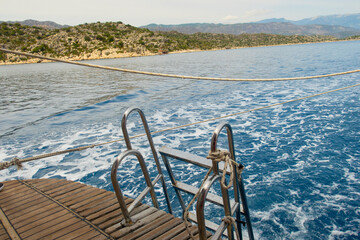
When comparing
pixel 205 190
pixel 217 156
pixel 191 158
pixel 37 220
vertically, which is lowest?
pixel 37 220

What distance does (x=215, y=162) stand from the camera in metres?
1.84

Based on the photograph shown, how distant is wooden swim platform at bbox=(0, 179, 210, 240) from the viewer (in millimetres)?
2531

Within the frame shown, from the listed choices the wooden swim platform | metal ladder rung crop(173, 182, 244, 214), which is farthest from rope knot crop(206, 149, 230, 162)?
the wooden swim platform

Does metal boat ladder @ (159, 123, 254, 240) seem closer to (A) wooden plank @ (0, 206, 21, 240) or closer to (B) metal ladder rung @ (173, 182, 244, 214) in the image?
(B) metal ladder rung @ (173, 182, 244, 214)

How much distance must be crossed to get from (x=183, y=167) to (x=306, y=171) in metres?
3.28

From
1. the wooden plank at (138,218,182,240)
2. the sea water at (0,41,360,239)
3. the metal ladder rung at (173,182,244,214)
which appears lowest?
the sea water at (0,41,360,239)

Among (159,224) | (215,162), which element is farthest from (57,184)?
(215,162)

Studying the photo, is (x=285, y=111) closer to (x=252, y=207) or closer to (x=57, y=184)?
(x=252, y=207)

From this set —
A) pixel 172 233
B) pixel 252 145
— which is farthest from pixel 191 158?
pixel 252 145

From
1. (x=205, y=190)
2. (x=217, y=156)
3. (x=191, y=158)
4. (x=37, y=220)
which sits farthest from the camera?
(x=37, y=220)

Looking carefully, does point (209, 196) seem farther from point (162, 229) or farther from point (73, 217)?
point (73, 217)

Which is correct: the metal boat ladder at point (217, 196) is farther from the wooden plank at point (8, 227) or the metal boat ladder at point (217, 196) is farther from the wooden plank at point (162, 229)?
the wooden plank at point (8, 227)

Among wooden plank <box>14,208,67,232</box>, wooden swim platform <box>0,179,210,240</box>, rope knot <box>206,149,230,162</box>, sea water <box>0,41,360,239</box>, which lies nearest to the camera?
rope knot <box>206,149,230,162</box>

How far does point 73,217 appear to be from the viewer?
288 cm
